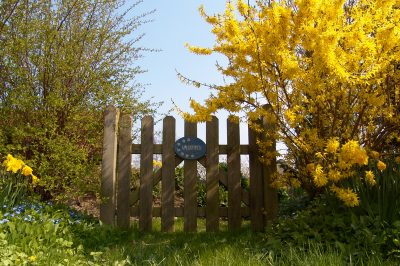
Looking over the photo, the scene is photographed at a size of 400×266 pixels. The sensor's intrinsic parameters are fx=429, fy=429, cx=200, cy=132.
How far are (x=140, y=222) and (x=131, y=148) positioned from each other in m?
0.93

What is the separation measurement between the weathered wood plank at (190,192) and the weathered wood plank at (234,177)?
0.43 meters

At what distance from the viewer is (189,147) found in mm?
5305

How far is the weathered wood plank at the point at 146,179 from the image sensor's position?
17.3ft

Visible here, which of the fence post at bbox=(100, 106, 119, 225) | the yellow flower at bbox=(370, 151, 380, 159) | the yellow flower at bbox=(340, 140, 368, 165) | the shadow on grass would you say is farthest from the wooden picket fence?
the yellow flower at bbox=(340, 140, 368, 165)

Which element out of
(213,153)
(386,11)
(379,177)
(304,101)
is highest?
(386,11)

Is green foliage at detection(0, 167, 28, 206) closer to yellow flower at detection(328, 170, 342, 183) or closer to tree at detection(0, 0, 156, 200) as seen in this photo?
tree at detection(0, 0, 156, 200)

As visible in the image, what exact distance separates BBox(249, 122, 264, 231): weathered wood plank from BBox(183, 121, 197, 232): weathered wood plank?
699mm

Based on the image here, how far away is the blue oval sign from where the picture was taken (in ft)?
17.4

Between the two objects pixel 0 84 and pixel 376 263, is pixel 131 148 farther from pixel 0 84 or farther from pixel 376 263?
pixel 376 263

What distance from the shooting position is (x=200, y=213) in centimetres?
533

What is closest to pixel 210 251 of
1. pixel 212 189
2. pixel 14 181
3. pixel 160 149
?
pixel 212 189

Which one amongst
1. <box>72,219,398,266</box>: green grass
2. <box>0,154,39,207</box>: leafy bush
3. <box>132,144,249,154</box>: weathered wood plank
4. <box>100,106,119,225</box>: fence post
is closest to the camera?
<box>72,219,398,266</box>: green grass

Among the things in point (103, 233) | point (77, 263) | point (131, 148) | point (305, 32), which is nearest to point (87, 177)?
point (131, 148)

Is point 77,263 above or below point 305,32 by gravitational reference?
below
